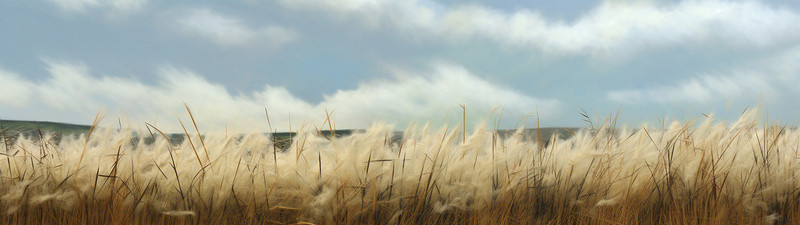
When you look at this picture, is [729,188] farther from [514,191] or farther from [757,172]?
[514,191]

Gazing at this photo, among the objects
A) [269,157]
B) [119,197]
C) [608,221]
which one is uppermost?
[269,157]

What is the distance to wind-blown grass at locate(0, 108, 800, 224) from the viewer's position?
1.50m

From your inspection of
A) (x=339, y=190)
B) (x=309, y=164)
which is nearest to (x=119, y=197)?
(x=309, y=164)

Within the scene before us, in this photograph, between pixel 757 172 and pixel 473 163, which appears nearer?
pixel 473 163

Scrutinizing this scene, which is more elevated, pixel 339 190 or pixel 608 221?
pixel 339 190

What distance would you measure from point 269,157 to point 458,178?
0.69 meters

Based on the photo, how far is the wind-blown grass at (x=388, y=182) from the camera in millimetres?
1495

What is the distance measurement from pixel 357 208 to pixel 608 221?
82cm

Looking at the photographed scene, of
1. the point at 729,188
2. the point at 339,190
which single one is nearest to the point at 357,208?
the point at 339,190

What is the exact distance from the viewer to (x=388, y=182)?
5.00ft

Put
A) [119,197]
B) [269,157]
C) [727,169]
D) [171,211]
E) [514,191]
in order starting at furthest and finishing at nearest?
1. [727,169]
2. [269,157]
3. [514,191]
4. [119,197]
5. [171,211]

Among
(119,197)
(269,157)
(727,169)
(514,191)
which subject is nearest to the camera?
(119,197)

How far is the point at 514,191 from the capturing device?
162 centimetres

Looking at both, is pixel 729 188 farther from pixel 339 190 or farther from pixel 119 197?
pixel 119 197
